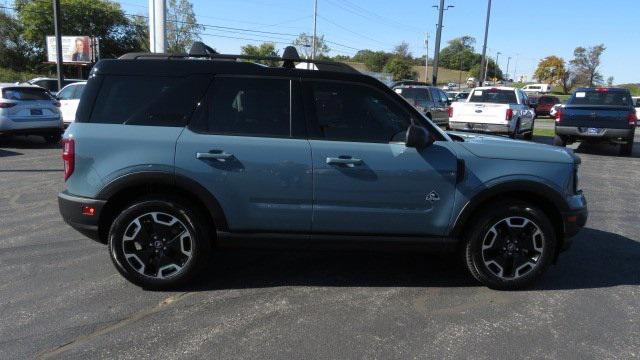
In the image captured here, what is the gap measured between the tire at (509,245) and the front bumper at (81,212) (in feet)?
10.1

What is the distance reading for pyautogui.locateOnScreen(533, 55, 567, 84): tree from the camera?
373 feet

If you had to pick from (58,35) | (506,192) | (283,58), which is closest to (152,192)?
(283,58)

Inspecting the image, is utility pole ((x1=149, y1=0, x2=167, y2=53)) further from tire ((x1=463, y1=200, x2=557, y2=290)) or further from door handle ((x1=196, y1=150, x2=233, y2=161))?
tire ((x1=463, y1=200, x2=557, y2=290))

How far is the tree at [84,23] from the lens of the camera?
58.1m

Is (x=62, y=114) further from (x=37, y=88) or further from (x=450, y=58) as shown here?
(x=450, y=58)

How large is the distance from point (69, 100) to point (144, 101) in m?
12.7

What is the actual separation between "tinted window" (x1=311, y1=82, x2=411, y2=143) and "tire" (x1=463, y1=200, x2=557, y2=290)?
1050 mm

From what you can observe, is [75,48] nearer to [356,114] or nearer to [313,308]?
[356,114]

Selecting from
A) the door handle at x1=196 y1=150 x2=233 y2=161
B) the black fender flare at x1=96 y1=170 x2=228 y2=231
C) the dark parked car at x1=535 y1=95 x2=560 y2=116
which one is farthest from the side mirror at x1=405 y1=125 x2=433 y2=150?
the dark parked car at x1=535 y1=95 x2=560 y2=116

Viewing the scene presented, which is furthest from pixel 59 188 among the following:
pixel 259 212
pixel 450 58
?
pixel 450 58

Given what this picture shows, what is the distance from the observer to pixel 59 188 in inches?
330

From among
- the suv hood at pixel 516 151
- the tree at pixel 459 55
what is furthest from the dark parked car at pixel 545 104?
the tree at pixel 459 55

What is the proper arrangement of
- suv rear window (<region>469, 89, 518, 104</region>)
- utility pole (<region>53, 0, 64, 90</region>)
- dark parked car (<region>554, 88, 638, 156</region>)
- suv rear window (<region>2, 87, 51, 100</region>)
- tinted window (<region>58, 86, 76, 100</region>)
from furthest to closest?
utility pole (<region>53, 0, 64, 90</region>) → suv rear window (<region>469, 89, 518, 104</region>) → tinted window (<region>58, 86, 76, 100</region>) → dark parked car (<region>554, 88, 638, 156</region>) → suv rear window (<region>2, 87, 51, 100</region>)

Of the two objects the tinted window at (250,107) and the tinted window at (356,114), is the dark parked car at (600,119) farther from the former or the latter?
the tinted window at (250,107)
